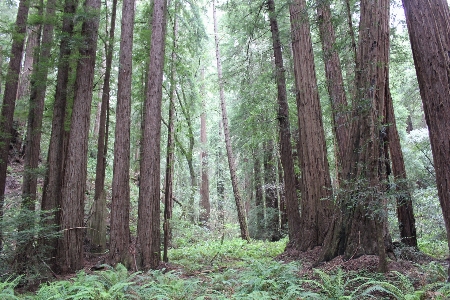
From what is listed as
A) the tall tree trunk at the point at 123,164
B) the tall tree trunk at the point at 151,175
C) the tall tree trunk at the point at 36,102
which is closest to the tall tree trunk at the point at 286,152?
the tall tree trunk at the point at 151,175

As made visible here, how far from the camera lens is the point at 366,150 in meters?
5.39

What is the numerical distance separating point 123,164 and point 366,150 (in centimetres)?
564

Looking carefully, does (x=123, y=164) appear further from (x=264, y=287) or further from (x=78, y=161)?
(x=264, y=287)

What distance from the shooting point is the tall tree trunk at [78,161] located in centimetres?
Answer: 810

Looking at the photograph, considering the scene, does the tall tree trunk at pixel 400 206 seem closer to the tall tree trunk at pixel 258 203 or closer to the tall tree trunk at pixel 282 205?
the tall tree trunk at pixel 282 205

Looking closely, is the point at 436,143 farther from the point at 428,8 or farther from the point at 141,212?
the point at 141,212

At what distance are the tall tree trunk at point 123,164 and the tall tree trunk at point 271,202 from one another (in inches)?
331

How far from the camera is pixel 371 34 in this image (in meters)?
6.11

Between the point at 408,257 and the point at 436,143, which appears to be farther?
the point at 408,257

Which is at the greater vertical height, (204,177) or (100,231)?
(204,177)

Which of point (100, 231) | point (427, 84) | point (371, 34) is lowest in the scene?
point (100, 231)

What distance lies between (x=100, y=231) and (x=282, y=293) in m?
7.96

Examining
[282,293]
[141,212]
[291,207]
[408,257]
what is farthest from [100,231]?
[408,257]

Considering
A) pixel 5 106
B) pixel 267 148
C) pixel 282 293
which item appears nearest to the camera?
pixel 282 293
